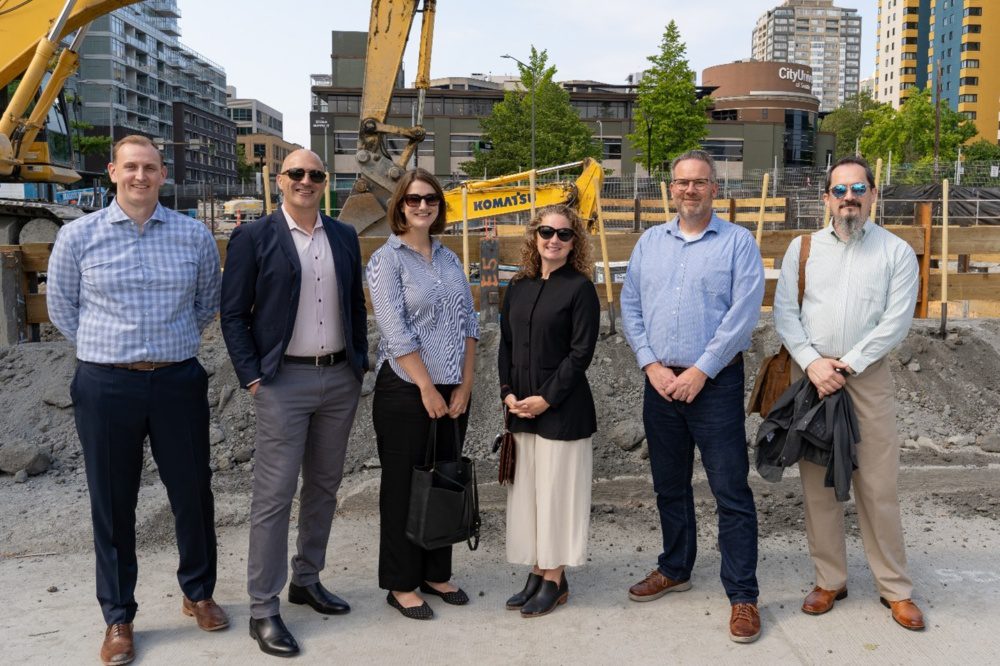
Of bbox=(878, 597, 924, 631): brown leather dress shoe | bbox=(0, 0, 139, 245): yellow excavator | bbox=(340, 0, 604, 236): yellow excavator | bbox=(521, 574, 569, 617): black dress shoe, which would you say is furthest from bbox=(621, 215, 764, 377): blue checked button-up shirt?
bbox=(0, 0, 139, 245): yellow excavator

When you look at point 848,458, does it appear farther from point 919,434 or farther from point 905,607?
point 919,434

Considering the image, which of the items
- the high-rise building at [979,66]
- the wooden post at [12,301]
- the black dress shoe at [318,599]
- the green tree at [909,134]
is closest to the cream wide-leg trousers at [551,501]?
the black dress shoe at [318,599]

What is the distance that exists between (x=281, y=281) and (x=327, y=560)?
6.05 feet

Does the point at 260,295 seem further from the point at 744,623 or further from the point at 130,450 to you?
the point at 744,623

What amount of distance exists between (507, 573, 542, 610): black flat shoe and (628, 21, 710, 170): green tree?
47.1m

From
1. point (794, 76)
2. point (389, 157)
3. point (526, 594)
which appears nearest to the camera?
point (526, 594)

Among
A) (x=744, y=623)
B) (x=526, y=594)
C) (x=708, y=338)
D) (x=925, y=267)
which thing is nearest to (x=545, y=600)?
(x=526, y=594)

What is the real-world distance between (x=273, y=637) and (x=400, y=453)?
97 centimetres

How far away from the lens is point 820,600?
4105 millimetres

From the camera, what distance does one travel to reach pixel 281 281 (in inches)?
149

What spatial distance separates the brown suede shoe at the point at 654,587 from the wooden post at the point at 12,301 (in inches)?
250

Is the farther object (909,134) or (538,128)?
(909,134)

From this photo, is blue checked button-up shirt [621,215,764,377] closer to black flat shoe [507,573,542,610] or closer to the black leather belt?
black flat shoe [507,573,542,610]

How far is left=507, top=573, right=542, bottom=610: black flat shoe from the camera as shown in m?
4.20
